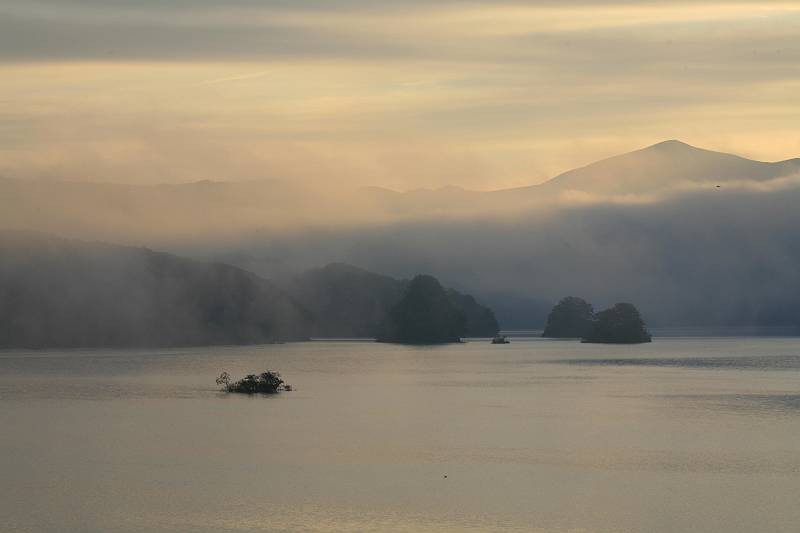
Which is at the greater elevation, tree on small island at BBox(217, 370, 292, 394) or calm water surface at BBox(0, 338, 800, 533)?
tree on small island at BBox(217, 370, 292, 394)

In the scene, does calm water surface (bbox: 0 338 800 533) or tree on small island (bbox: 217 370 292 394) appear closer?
calm water surface (bbox: 0 338 800 533)

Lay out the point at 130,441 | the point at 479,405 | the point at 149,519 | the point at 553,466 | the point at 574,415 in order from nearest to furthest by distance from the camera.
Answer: the point at 149,519, the point at 553,466, the point at 130,441, the point at 574,415, the point at 479,405

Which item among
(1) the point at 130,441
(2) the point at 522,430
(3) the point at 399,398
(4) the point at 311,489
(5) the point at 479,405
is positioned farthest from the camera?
(3) the point at 399,398

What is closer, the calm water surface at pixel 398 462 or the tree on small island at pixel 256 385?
the calm water surface at pixel 398 462

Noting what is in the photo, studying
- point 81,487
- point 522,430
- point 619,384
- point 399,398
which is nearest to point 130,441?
point 81,487

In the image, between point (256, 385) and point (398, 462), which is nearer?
point (398, 462)

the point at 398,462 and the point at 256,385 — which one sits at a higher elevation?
the point at 256,385

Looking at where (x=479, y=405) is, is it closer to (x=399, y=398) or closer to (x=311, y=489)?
(x=399, y=398)

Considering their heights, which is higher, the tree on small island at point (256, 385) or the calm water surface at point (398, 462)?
the tree on small island at point (256, 385)
